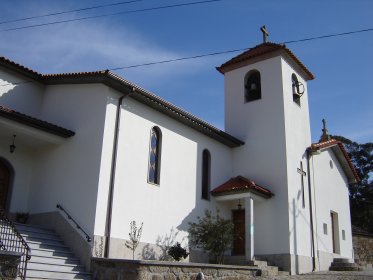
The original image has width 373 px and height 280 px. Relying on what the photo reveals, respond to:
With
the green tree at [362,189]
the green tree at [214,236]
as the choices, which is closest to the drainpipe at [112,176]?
the green tree at [214,236]

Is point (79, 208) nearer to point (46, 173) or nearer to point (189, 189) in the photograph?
point (46, 173)

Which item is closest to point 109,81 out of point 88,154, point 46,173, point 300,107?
point 88,154

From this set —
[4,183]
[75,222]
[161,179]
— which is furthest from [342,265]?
[4,183]

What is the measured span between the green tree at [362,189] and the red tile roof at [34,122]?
3404 cm

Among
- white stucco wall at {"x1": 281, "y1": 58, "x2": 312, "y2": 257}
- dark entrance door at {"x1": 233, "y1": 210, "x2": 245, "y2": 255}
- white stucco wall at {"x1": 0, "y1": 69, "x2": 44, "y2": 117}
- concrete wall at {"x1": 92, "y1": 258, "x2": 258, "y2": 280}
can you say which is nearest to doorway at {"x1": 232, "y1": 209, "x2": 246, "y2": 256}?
dark entrance door at {"x1": 233, "y1": 210, "x2": 245, "y2": 255}

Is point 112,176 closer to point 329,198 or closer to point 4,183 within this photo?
point 4,183

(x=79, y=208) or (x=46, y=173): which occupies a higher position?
(x=46, y=173)

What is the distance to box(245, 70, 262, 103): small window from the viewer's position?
62.7 feet

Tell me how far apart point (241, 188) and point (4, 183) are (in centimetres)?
805

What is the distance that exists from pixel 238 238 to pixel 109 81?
7902mm

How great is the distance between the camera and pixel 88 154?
12797 mm

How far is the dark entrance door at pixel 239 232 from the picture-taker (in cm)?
A: 1661

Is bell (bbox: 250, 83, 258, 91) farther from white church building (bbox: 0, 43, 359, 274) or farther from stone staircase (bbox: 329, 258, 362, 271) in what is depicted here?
stone staircase (bbox: 329, 258, 362, 271)

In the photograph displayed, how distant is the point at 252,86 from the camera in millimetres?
19141
